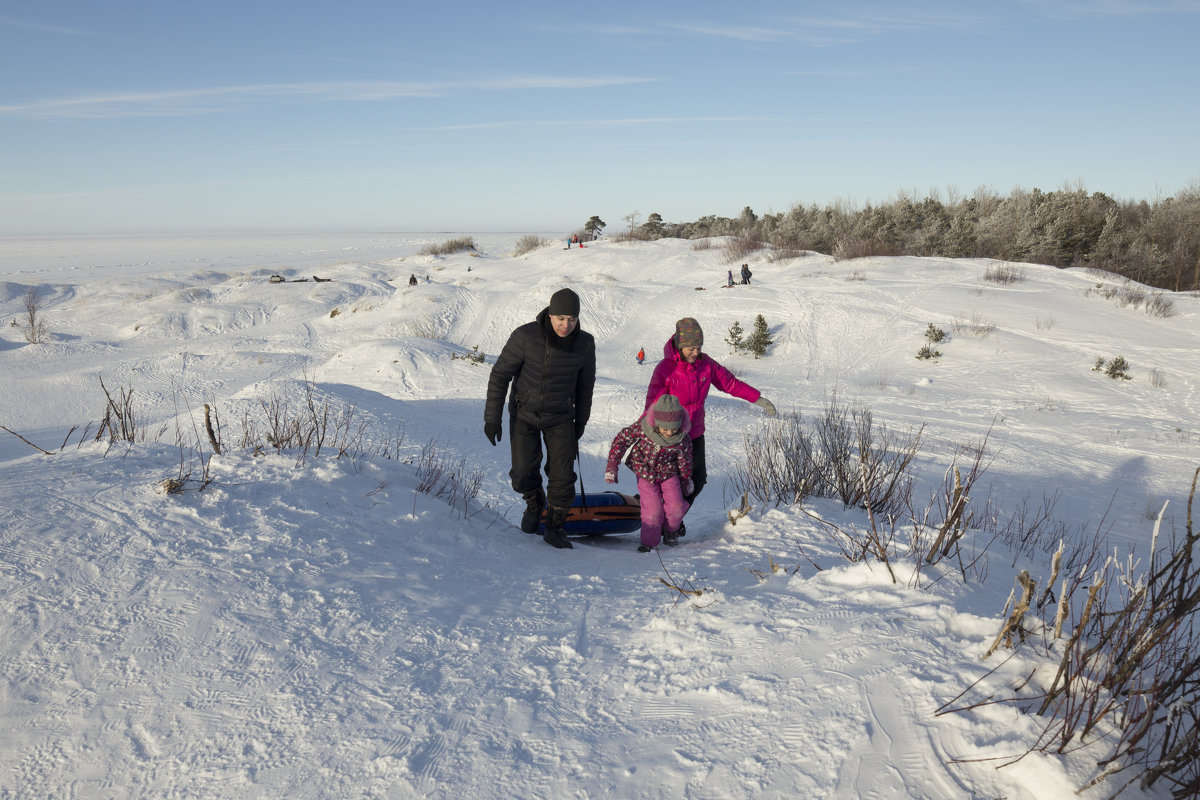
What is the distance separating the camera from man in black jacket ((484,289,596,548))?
14.3ft

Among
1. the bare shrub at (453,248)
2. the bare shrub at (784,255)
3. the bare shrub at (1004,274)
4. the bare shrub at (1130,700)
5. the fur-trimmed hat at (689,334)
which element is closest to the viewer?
the bare shrub at (1130,700)

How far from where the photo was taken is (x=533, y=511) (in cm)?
486

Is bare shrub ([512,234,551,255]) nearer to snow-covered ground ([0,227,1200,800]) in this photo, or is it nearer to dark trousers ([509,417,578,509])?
snow-covered ground ([0,227,1200,800])

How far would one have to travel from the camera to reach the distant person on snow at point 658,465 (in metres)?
4.34

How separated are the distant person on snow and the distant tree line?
23001 mm

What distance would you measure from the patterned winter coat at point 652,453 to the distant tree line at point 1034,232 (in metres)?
23.0

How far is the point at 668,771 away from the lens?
6.45ft

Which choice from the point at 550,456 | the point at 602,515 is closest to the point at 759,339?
the point at 602,515

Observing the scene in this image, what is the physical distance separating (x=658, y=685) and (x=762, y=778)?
1.89ft

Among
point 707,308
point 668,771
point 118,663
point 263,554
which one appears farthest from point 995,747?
point 707,308

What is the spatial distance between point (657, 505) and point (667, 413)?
0.75 meters

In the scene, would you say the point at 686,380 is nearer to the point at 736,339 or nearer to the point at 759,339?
the point at 759,339

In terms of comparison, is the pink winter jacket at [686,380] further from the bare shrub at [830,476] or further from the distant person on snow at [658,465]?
the bare shrub at [830,476]

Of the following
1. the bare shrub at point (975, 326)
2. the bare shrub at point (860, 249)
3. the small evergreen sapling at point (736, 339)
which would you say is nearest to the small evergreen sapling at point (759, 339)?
the small evergreen sapling at point (736, 339)
